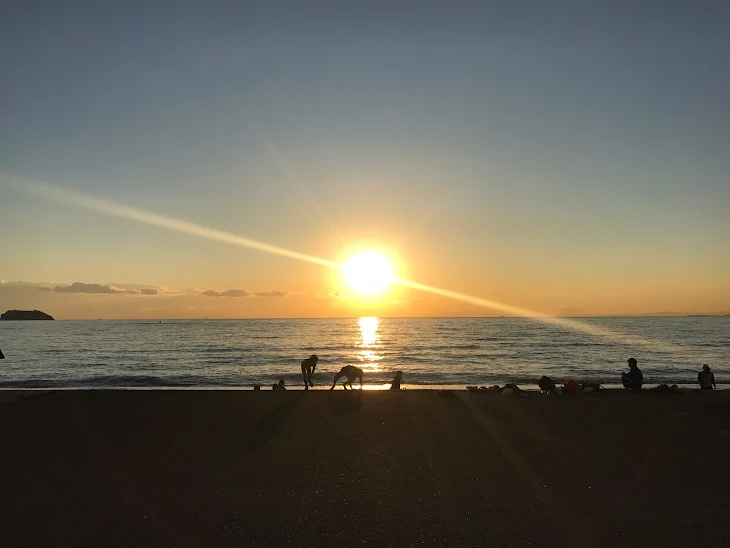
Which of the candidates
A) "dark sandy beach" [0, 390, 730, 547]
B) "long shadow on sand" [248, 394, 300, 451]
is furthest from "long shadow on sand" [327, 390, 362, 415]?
"long shadow on sand" [248, 394, 300, 451]

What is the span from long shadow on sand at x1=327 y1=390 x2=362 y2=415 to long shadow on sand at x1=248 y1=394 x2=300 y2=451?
1.53 metres

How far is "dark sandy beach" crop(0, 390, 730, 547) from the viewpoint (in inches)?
288

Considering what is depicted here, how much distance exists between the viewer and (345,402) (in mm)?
19328

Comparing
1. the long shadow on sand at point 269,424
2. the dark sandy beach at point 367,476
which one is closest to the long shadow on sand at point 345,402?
the dark sandy beach at point 367,476

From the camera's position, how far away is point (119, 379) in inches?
1503

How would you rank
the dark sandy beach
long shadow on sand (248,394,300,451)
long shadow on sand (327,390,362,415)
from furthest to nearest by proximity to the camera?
1. long shadow on sand (327,390,362,415)
2. long shadow on sand (248,394,300,451)
3. the dark sandy beach

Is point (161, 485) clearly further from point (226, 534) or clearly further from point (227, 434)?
point (227, 434)

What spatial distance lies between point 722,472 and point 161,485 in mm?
10689

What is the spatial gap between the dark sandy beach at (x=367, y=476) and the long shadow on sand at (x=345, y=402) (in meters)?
0.37

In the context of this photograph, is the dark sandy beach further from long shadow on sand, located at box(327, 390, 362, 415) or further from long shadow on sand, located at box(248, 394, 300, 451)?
long shadow on sand, located at box(327, 390, 362, 415)

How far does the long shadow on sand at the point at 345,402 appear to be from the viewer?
17625 mm

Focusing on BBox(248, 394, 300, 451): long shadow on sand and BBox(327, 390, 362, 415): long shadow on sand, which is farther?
BBox(327, 390, 362, 415): long shadow on sand

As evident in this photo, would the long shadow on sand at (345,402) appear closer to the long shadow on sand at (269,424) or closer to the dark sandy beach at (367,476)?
the dark sandy beach at (367,476)

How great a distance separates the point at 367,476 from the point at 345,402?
30.8 ft
